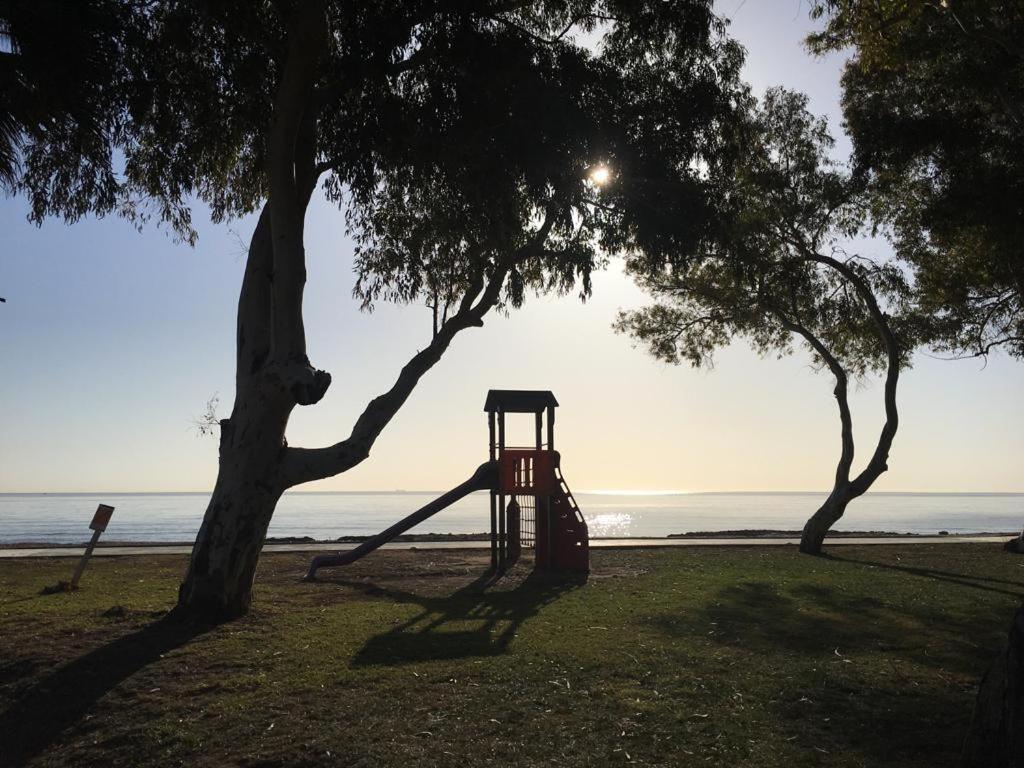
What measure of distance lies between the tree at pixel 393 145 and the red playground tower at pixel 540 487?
3479 mm

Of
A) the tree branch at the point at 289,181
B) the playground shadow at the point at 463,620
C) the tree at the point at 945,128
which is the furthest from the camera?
the tree at the point at 945,128

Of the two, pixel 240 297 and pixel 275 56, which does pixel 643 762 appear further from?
pixel 275 56

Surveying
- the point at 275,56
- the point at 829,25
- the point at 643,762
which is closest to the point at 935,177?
the point at 829,25

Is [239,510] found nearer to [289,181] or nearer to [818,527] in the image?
[289,181]

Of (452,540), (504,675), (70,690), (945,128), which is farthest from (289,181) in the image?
(452,540)

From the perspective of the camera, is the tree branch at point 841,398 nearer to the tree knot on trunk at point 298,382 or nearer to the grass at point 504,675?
the grass at point 504,675

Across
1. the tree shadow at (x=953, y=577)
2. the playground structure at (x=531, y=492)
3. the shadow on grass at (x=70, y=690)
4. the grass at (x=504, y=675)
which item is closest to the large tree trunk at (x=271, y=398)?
the grass at (x=504, y=675)

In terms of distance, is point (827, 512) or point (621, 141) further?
point (827, 512)

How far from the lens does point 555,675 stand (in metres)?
7.63

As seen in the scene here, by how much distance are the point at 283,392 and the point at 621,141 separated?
6343 mm

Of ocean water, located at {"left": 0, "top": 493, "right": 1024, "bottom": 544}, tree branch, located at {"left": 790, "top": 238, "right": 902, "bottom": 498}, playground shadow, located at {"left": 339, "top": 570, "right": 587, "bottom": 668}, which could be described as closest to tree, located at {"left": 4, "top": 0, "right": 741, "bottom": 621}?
playground shadow, located at {"left": 339, "top": 570, "right": 587, "bottom": 668}

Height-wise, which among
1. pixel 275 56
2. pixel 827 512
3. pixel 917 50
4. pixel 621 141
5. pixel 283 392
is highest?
pixel 917 50

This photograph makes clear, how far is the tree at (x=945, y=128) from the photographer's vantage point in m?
13.8

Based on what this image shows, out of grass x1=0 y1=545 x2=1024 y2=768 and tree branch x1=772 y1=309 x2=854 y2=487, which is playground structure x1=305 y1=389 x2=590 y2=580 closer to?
grass x1=0 y1=545 x2=1024 y2=768
